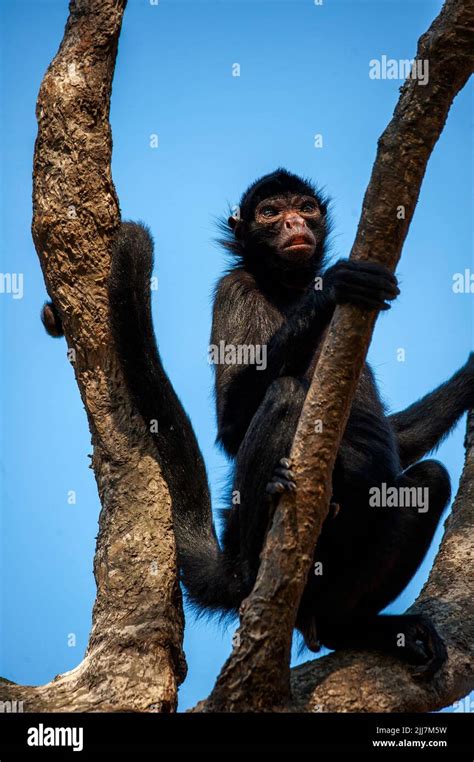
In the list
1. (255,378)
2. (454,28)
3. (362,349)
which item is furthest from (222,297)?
(454,28)

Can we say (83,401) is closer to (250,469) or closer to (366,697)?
(250,469)

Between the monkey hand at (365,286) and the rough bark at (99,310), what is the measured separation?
9.86 ft

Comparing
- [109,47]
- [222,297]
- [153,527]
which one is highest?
[109,47]

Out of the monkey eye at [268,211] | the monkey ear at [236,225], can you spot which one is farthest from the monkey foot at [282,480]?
the monkey ear at [236,225]

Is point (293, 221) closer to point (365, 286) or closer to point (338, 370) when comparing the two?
point (365, 286)

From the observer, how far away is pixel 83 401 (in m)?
10.2

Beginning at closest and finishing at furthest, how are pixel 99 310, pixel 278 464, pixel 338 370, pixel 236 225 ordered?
pixel 338 370, pixel 278 464, pixel 99 310, pixel 236 225

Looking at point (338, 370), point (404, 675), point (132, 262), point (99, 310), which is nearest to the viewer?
point (338, 370)

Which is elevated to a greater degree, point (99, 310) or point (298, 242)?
point (298, 242)

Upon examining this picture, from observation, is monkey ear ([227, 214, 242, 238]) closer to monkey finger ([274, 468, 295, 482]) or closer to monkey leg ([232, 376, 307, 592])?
monkey leg ([232, 376, 307, 592])

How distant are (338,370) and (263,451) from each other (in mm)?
1494

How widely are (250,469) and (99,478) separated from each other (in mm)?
1957

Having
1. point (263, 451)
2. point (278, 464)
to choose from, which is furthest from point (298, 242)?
point (278, 464)

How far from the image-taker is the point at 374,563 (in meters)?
9.40
